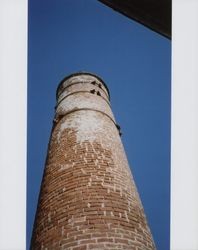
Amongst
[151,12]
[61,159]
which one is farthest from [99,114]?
[151,12]

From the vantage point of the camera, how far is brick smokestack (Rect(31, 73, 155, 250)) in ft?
13.0

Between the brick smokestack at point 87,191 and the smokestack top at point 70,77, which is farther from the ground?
the smokestack top at point 70,77

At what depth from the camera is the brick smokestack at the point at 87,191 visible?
3.96 m

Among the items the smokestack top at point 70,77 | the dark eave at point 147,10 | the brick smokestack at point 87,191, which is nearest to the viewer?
the dark eave at point 147,10

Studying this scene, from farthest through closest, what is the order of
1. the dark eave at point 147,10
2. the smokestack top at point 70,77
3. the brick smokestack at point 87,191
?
1. the smokestack top at point 70,77
2. the brick smokestack at point 87,191
3. the dark eave at point 147,10

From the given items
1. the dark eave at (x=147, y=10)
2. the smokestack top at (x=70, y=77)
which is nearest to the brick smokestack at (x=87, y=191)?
the smokestack top at (x=70, y=77)

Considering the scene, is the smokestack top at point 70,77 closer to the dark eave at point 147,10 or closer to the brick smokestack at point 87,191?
the brick smokestack at point 87,191

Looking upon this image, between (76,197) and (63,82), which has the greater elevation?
(63,82)

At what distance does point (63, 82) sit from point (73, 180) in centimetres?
339

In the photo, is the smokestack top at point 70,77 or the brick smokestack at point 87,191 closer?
the brick smokestack at point 87,191

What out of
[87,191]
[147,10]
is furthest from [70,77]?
[147,10]

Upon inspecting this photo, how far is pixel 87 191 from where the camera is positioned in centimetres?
448
